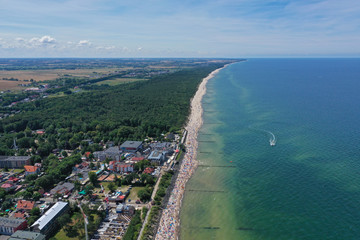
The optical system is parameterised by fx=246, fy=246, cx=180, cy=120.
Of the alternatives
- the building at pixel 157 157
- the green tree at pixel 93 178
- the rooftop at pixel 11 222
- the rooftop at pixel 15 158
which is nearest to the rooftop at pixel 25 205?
the rooftop at pixel 11 222

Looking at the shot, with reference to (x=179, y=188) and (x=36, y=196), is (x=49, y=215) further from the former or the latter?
(x=179, y=188)

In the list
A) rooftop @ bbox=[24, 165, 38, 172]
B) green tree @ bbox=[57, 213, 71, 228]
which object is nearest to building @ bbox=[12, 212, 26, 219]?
green tree @ bbox=[57, 213, 71, 228]

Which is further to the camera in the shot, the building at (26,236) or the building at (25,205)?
the building at (25,205)

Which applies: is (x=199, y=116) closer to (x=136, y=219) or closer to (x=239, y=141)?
(x=239, y=141)

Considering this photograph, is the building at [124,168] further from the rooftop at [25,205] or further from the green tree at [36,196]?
the rooftop at [25,205]

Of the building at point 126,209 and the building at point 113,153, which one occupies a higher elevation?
the building at point 113,153

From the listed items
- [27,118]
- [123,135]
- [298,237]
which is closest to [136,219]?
[298,237]

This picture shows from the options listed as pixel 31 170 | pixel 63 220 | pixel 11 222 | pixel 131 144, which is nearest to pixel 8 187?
pixel 31 170
